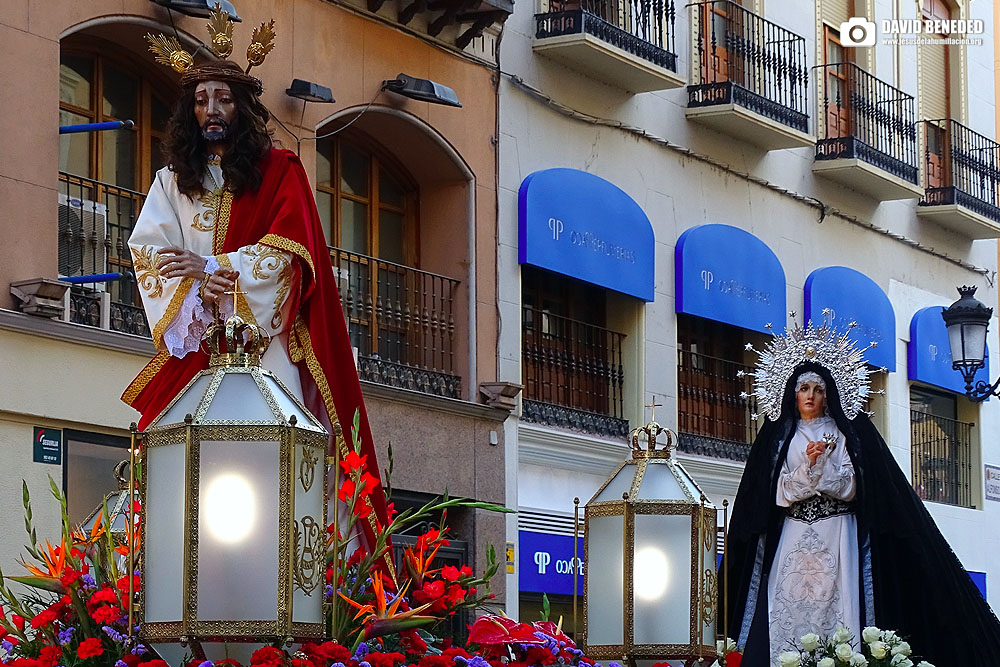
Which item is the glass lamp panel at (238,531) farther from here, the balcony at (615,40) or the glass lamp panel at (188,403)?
the balcony at (615,40)

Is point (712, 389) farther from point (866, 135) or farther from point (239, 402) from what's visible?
point (239, 402)

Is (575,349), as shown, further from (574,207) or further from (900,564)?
(900,564)

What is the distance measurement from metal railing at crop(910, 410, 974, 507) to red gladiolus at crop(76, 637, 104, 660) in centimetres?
1671

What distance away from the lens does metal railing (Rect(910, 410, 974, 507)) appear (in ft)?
65.3

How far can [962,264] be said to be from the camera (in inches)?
821

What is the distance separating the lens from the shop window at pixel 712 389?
635 inches

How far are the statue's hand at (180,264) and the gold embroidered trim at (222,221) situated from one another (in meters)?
0.26

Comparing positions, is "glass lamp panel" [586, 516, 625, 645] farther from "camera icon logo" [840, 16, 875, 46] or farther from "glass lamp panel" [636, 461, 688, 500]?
"camera icon logo" [840, 16, 875, 46]

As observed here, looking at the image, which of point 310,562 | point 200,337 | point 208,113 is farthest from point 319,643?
point 208,113

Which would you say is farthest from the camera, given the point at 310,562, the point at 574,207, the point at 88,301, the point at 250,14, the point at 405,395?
the point at 574,207

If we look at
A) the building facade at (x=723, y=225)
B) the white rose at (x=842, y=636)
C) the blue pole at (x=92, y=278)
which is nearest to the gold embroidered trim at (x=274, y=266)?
the white rose at (x=842, y=636)

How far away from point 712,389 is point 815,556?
7609 mm

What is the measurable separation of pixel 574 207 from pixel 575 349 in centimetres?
131

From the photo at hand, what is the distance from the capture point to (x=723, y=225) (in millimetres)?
16234
